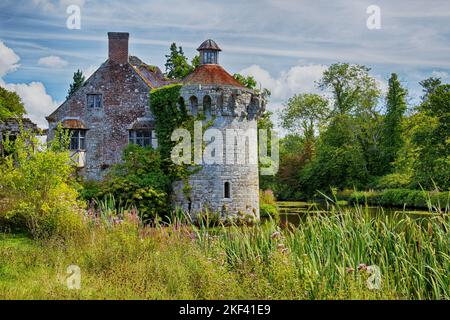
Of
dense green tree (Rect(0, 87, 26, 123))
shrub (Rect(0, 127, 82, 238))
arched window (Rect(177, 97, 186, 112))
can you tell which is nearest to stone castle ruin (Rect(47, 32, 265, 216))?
arched window (Rect(177, 97, 186, 112))

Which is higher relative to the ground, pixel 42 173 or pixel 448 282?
pixel 42 173

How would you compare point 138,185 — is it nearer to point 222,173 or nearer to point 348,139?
point 222,173

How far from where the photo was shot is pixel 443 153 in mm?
31109

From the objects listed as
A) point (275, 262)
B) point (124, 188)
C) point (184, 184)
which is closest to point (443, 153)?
point (184, 184)

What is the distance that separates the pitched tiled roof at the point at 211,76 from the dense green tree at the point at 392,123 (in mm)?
21475

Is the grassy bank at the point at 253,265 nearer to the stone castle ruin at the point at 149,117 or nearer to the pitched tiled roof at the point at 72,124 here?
the stone castle ruin at the point at 149,117

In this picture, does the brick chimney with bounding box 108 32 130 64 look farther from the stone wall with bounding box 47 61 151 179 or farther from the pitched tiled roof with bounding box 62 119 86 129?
the pitched tiled roof with bounding box 62 119 86 129

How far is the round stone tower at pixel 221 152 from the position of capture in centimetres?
2198

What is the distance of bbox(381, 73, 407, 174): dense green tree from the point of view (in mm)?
41094

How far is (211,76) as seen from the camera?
2297cm

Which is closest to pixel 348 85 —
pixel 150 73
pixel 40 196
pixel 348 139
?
pixel 348 139

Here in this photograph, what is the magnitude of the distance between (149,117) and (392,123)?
77.3 ft
